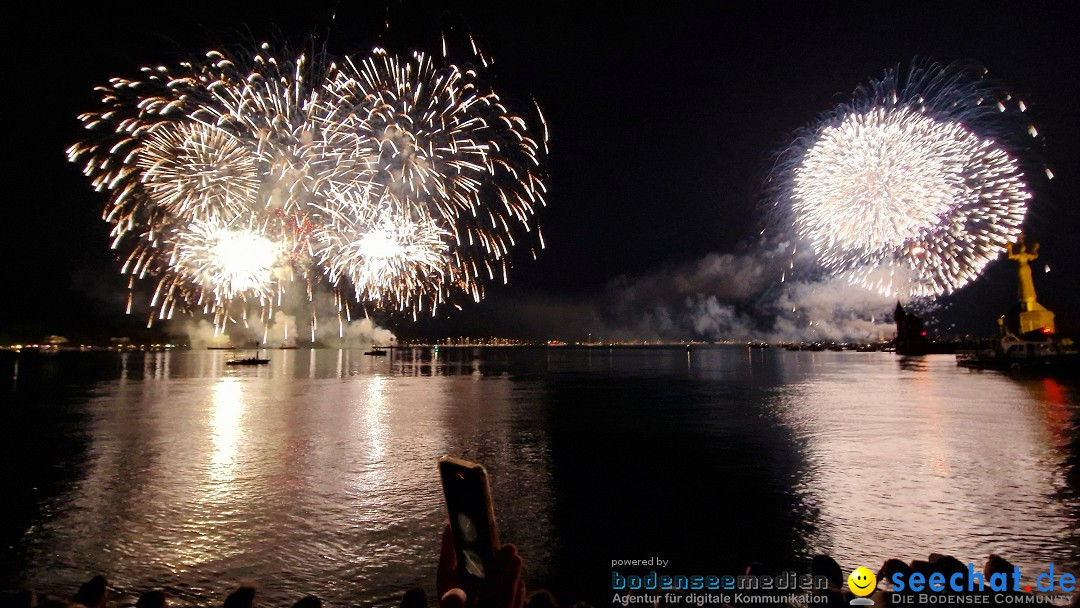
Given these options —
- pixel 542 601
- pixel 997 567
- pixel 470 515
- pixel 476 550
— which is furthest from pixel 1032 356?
pixel 470 515

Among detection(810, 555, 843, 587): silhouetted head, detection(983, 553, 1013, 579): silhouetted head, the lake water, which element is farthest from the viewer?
the lake water

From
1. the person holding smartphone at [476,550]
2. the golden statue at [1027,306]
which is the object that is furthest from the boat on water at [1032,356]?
the person holding smartphone at [476,550]

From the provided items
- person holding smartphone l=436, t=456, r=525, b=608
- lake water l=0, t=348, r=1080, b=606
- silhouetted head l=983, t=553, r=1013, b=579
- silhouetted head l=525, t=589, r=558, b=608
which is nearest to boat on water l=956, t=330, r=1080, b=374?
lake water l=0, t=348, r=1080, b=606

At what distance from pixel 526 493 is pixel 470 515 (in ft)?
30.1

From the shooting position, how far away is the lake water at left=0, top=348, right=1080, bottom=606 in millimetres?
9047

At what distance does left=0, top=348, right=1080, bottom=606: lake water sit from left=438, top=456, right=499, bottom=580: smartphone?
3.85 m

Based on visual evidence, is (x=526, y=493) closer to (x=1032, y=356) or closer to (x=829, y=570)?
(x=829, y=570)

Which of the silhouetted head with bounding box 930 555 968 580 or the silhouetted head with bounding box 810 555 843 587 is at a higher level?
the silhouetted head with bounding box 930 555 968 580

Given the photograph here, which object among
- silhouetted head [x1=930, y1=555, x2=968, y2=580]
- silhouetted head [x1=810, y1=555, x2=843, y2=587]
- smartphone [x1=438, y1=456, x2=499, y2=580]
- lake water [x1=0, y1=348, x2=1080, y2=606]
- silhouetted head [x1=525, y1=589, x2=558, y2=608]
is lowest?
lake water [x1=0, y1=348, x2=1080, y2=606]

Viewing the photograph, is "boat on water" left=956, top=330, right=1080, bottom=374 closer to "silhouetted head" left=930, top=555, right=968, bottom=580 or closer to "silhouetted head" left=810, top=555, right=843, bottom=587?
"silhouetted head" left=810, top=555, right=843, bottom=587

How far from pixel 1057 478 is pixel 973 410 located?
59.9 feet

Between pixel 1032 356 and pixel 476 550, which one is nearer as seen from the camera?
pixel 476 550

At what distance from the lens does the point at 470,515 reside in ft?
15.0

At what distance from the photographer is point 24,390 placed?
44.5 m
